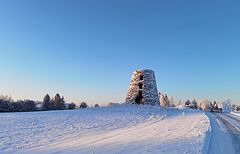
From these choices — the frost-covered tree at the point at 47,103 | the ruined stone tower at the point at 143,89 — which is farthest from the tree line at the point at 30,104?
the ruined stone tower at the point at 143,89

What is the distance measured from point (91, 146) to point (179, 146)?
12.1ft

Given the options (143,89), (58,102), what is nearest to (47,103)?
(58,102)

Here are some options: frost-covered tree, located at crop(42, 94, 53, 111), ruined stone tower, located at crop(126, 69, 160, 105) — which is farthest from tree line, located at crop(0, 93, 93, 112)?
ruined stone tower, located at crop(126, 69, 160, 105)

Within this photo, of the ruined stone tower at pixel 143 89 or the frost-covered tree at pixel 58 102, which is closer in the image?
the ruined stone tower at pixel 143 89

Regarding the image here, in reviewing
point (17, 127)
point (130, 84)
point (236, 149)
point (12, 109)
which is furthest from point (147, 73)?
point (236, 149)

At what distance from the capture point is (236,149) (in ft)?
45.2

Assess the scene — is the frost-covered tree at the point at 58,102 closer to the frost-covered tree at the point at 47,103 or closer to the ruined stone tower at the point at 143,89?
the frost-covered tree at the point at 47,103

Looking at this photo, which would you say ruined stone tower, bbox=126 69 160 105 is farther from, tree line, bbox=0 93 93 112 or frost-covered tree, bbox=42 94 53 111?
frost-covered tree, bbox=42 94 53 111

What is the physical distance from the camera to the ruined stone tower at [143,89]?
165 feet

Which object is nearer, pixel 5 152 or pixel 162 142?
pixel 5 152

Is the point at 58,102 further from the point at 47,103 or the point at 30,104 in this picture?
the point at 30,104

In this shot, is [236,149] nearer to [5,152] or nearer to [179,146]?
[179,146]

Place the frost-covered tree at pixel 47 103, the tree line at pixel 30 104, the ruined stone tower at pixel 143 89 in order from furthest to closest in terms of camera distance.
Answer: the frost-covered tree at pixel 47 103
the tree line at pixel 30 104
the ruined stone tower at pixel 143 89

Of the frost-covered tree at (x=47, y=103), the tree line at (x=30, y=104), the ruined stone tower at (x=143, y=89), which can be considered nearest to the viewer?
the ruined stone tower at (x=143, y=89)
